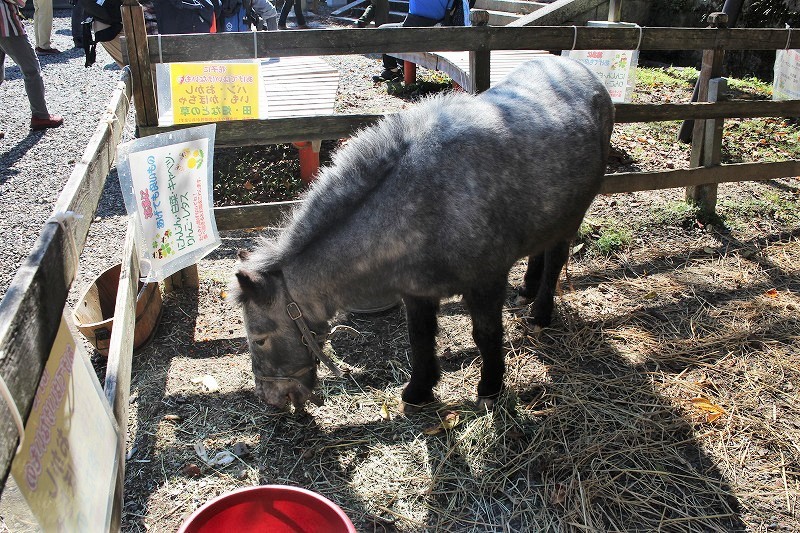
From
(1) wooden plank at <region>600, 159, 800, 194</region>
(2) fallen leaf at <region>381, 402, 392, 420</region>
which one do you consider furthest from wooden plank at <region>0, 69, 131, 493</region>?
(1) wooden plank at <region>600, 159, 800, 194</region>

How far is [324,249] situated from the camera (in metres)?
3.16

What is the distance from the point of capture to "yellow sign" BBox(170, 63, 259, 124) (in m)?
4.08

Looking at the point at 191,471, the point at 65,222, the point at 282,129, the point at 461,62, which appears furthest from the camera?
the point at 461,62

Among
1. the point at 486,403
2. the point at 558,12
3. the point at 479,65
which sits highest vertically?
the point at 558,12

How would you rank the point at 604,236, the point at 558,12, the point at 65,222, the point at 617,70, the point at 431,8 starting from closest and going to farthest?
the point at 65,222
the point at 617,70
the point at 604,236
the point at 558,12
the point at 431,8

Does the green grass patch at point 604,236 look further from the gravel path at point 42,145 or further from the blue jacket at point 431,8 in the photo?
the gravel path at point 42,145

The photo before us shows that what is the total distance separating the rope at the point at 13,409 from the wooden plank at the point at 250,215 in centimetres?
308

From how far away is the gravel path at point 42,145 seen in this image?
5609 millimetres

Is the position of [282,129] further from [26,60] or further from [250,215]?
[26,60]

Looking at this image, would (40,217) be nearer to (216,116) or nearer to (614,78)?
(216,116)

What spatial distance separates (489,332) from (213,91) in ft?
7.93

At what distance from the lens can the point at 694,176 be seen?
18.2 feet

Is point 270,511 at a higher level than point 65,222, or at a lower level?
lower

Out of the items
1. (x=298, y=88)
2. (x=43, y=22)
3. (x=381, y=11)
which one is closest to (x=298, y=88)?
(x=298, y=88)
